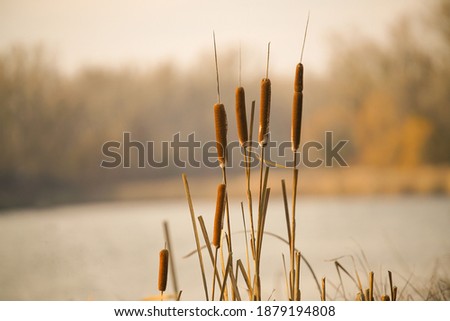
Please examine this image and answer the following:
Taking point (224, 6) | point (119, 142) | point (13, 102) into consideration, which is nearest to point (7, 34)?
→ point (13, 102)

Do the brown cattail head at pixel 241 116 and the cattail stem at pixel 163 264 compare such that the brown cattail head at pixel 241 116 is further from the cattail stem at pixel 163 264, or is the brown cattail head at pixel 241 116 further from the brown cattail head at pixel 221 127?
the cattail stem at pixel 163 264

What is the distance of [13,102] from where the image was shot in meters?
2.73

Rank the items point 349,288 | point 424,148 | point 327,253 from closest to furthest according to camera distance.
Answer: point 349,288
point 327,253
point 424,148

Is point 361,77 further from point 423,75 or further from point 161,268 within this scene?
point 161,268

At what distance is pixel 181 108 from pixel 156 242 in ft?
2.10

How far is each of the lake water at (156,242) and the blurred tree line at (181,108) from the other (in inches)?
6.4

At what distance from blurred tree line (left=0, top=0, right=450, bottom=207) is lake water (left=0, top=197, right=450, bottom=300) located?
0.54 ft

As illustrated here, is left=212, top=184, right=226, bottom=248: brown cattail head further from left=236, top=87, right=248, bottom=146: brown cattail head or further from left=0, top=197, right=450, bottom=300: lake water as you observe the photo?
left=0, top=197, right=450, bottom=300: lake water

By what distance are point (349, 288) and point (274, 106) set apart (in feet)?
2.88

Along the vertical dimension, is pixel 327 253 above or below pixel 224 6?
below

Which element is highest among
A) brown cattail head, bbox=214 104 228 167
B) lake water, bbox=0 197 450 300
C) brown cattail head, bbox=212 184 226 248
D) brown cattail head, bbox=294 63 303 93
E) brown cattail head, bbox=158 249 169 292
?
brown cattail head, bbox=294 63 303 93

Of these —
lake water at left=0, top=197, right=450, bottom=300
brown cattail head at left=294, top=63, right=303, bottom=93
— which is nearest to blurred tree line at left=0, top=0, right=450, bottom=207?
lake water at left=0, top=197, right=450, bottom=300

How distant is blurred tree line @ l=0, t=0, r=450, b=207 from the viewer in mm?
2645

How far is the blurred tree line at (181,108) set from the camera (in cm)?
264
